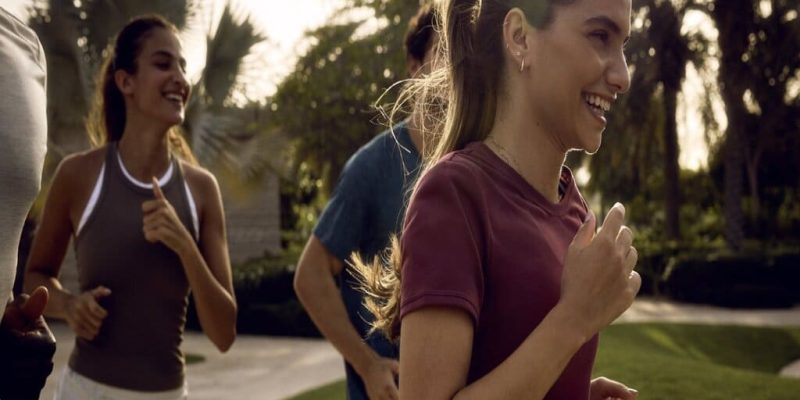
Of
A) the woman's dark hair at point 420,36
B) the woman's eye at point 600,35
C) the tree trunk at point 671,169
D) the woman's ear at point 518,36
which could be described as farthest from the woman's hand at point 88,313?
the tree trunk at point 671,169

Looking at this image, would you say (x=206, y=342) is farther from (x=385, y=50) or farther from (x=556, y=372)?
(x=556, y=372)

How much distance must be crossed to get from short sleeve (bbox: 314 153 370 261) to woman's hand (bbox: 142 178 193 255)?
A: 0.42 m

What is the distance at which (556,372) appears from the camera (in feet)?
4.96

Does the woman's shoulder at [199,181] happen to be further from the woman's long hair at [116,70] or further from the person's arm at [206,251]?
the woman's long hair at [116,70]

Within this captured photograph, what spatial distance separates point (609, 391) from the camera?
186 cm

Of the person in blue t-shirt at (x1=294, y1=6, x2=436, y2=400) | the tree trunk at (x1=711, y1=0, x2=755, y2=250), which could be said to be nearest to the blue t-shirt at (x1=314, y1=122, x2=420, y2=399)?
the person in blue t-shirt at (x1=294, y1=6, x2=436, y2=400)

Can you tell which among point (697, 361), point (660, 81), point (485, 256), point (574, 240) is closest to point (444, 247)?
point (485, 256)

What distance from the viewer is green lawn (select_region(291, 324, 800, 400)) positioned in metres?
8.42

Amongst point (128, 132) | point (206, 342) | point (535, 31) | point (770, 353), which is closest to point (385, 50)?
point (206, 342)

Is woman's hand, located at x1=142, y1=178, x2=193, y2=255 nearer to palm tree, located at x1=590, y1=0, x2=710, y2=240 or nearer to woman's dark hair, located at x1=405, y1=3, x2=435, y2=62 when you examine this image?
woman's dark hair, located at x1=405, y1=3, x2=435, y2=62

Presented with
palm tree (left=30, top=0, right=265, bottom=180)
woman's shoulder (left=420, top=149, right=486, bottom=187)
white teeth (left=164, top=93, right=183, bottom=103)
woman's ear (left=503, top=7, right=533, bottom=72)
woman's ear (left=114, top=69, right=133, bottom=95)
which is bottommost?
palm tree (left=30, top=0, right=265, bottom=180)

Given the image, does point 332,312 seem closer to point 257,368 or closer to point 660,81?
point 257,368

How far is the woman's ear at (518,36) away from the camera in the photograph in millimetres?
1665

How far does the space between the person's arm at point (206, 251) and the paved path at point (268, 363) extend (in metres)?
6.10
